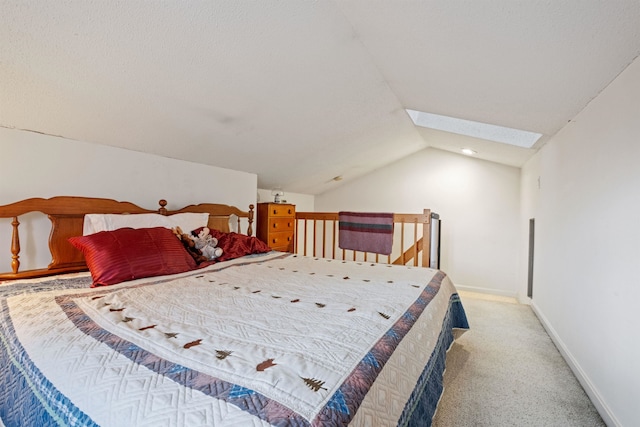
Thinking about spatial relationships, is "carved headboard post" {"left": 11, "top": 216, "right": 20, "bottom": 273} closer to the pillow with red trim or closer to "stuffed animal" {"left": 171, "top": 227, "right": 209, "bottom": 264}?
"stuffed animal" {"left": 171, "top": 227, "right": 209, "bottom": 264}

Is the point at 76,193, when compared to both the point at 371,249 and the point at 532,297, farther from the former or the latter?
the point at 532,297

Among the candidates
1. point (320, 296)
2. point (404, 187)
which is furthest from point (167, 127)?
point (404, 187)

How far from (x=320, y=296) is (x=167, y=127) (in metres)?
1.72

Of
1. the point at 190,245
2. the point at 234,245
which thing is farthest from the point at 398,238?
the point at 190,245

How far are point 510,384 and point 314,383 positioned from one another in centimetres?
179

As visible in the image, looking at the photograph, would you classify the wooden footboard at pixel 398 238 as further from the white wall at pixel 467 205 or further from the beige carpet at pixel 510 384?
the beige carpet at pixel 510 384

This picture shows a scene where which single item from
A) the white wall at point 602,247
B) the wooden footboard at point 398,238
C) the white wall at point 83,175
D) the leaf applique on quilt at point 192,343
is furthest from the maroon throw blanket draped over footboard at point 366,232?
the leaf applique on quilt at point 192,343

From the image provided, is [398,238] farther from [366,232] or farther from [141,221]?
[141,221]

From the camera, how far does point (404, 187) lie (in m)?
4.89

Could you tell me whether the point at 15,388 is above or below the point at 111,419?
below

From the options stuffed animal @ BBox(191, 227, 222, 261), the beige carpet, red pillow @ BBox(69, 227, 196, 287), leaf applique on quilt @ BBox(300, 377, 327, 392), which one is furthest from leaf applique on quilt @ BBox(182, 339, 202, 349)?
stuffed animal @ BBox(191, 227, 222, 261)

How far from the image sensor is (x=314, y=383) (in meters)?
0.74

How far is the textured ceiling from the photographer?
4.08 feet

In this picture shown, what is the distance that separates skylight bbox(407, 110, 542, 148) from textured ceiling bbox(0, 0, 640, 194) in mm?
549
